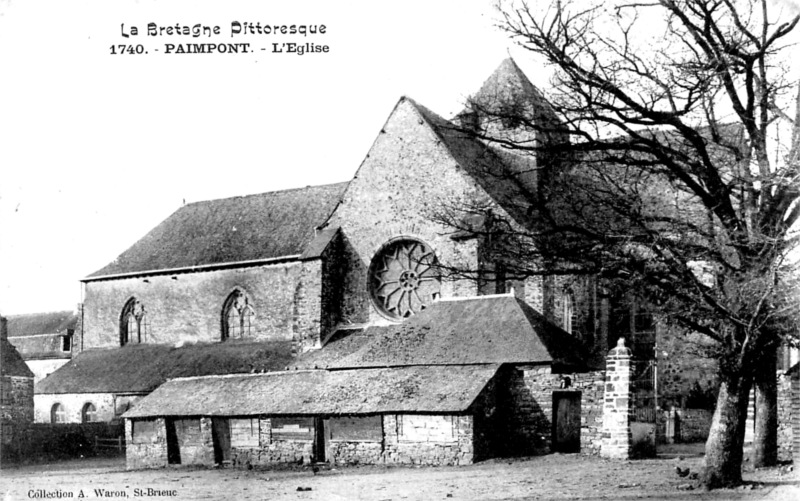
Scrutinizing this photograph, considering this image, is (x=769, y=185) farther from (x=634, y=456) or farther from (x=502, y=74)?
(x=502, y=74)

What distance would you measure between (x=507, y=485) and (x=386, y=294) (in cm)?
1421

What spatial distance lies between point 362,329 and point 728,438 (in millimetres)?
16019

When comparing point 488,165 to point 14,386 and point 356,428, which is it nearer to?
point 356,428

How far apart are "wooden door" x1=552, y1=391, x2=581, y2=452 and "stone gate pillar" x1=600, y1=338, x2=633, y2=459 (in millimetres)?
1402

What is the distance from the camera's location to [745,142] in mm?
15617

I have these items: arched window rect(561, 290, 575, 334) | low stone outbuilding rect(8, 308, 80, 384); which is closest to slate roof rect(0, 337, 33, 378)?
low stone outbuilding rect(8, 308, 80, 384)

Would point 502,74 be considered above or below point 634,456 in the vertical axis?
above

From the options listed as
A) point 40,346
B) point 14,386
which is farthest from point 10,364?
point 40,346

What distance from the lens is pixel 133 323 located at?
4144 centimetres

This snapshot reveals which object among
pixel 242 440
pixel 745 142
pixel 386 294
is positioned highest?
pixel 745 142

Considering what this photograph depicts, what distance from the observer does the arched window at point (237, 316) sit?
38.0 meters

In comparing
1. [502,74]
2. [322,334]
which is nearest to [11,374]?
[322,334]

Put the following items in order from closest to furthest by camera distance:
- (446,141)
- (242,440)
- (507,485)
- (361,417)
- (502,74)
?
(507,485)
(361,417)
(242,440)
(446,141)
(502,74)

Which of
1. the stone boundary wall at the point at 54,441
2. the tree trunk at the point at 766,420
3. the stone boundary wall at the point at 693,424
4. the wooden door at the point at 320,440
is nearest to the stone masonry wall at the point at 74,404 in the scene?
the stone boundary wall at the point at 54,441
